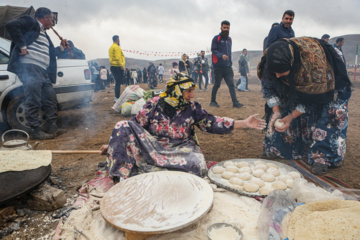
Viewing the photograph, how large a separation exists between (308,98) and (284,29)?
98.1 inches

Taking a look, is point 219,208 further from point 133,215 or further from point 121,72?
point 121,72

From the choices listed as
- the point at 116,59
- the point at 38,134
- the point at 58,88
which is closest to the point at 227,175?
the point at 38,134

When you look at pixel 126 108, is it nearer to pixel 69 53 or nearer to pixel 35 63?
pixel 35 63

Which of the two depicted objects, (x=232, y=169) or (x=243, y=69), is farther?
(x=243, y=69)

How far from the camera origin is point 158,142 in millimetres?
2520

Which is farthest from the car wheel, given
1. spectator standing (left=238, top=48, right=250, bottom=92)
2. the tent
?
spectator standing (left=238, top=48, right=250, bottom=92)

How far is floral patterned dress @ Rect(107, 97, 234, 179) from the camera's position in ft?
7.88

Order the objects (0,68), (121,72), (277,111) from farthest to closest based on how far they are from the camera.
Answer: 1. (121,72)
2. (0,68)
3. (277,111)

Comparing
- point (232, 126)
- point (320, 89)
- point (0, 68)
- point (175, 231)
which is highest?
point (0, 68)


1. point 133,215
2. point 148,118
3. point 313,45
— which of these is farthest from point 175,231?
point 313,45

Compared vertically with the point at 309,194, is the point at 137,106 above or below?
above

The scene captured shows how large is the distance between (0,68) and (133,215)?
373 centimetres

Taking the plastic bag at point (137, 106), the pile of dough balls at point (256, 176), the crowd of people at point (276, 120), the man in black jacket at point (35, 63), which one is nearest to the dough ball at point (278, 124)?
the crowd of people at point (276, 120)

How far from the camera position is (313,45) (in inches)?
94.1
